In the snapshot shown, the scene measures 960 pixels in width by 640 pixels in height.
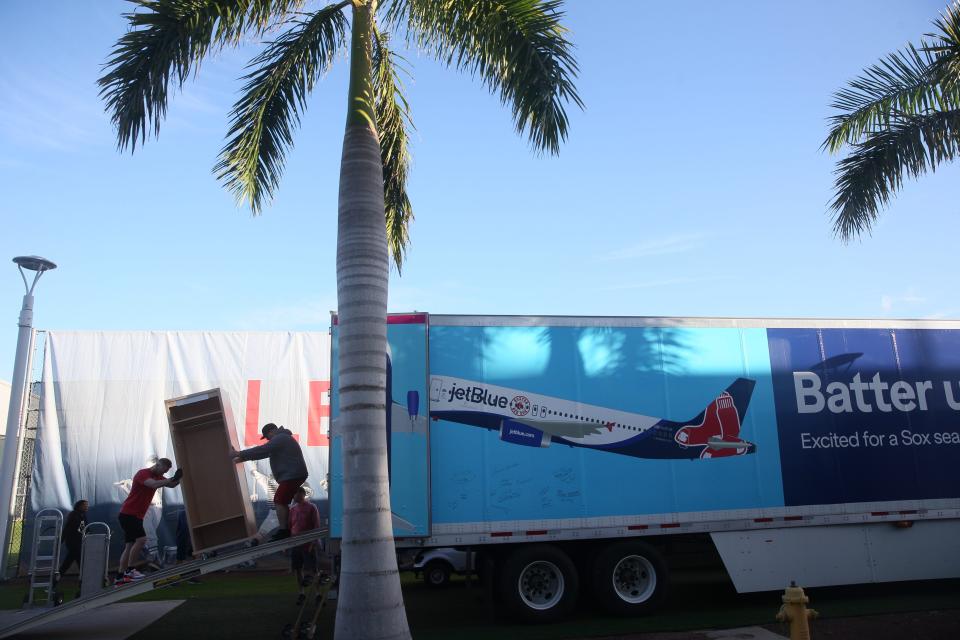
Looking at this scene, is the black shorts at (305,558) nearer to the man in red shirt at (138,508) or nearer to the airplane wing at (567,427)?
the man in red shirt at (138,508)

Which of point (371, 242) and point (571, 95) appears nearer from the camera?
point (371, 242)

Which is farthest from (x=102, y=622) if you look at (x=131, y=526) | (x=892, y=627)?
(x=892, y=627)

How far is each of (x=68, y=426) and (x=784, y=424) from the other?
579 inches

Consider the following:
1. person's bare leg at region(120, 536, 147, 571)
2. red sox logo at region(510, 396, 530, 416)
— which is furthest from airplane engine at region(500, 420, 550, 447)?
person's bare leg at region(120, 536, 147, 571)

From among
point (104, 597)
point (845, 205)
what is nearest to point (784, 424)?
point (845, 205)

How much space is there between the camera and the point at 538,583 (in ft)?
29.9

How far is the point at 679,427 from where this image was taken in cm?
959

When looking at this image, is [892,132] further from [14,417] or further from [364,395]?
[14,417]

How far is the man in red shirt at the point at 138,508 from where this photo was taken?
378 inches

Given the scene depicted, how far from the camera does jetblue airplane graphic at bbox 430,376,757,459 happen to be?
9.12 metres

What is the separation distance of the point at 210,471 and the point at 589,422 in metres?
5.31

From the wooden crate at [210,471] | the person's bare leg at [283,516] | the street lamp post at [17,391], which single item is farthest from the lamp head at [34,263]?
the person's bare leg at [283,516]

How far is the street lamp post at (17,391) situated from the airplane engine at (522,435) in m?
9.73

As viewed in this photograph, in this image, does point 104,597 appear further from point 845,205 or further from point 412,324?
point 845,205
